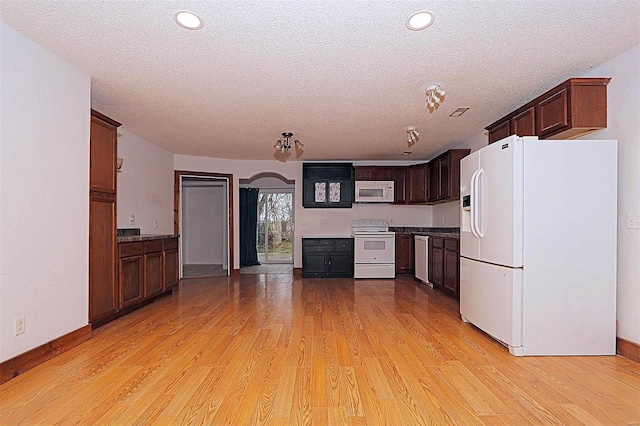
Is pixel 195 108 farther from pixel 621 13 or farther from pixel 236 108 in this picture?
pixel 621 13

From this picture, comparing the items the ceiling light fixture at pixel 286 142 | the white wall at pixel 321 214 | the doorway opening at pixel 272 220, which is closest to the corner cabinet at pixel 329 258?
the white wall at pixel 321 214

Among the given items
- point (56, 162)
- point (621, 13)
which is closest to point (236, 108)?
point (56, 162)

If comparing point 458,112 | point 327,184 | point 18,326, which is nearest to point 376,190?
point 327,184

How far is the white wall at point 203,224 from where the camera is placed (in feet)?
31.2

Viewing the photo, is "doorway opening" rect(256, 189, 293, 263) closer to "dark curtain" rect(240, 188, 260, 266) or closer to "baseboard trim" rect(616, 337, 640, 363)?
"dark curtain" rect(240, 188, 260, 266)

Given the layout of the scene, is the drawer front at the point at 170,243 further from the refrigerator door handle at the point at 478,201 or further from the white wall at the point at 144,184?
the refrigerator door handle at the point at 478,201

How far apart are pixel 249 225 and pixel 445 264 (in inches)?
217

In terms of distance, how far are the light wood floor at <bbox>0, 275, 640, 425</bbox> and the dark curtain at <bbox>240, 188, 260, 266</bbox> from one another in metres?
5.31

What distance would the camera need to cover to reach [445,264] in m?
5.29

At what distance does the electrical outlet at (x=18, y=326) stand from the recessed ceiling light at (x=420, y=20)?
3.18 meters

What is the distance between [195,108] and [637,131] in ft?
13.0

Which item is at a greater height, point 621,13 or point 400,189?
point 621,13

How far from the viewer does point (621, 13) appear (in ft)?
7.39

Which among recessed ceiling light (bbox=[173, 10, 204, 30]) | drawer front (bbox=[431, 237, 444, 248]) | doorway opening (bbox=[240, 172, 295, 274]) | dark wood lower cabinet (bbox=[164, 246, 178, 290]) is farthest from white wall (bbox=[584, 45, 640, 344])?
doorway opening (bbox=[240, 172, 295, 274])
